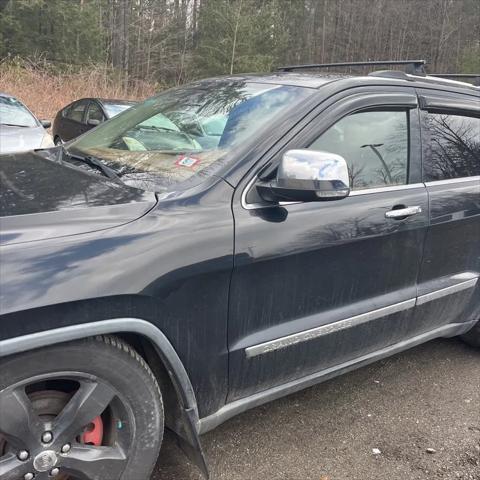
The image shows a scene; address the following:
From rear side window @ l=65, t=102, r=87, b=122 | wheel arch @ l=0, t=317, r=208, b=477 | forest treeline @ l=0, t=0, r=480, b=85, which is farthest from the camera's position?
forest treeline @ l=0, t=0, r=480, b=85

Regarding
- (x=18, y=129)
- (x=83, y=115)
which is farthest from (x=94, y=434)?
(x=83, y=115)

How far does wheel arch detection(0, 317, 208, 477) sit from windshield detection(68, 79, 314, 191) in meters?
0.58

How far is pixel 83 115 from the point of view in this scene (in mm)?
11086

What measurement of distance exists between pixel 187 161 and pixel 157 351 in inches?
32.2

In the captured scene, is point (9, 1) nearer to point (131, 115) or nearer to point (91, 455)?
point (131, 115)

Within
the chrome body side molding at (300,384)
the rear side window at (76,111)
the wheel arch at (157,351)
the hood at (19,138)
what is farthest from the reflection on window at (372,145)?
the rear side window at (76,111)

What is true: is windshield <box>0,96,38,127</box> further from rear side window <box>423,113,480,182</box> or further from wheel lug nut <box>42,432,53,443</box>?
wheel lug nut <box>42,432,53,443</box>

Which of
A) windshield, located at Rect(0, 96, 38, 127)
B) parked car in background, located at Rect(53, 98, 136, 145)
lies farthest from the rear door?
parked car in background, located at Rect(53, 98, 136, 145)

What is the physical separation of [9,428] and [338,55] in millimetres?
46787

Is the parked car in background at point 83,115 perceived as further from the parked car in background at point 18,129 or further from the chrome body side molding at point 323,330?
the chrome body side molding at point 323,330

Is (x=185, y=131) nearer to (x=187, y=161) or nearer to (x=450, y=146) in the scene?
(x=187, y=161)

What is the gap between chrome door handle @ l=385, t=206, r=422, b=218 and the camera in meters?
2.60

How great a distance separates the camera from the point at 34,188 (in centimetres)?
207

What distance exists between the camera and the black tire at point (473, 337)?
3641mm
